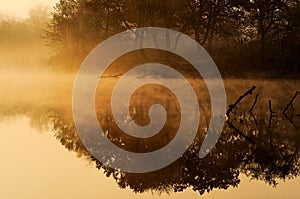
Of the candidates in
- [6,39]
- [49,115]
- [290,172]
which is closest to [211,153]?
[290,172]

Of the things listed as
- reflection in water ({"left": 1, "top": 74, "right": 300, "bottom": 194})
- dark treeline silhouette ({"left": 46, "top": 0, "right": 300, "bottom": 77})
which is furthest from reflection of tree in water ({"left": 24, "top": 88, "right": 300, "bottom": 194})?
dark treeline silhouette ({"left": 46, "top": 0, "right": 300, "bottom": 77})

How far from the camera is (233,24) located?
40.9 meters

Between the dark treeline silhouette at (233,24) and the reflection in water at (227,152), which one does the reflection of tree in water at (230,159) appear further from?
the dark treeline silhouette at (233,24)

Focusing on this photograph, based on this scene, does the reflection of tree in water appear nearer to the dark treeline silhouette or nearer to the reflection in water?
the reflection in water

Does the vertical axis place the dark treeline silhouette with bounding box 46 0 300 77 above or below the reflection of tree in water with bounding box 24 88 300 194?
above

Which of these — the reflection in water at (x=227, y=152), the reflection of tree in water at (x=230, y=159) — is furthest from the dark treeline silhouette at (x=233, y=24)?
the reflection of tree in water at (x=230, y=159)

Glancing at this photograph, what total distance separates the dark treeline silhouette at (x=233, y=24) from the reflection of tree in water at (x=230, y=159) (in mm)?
17880

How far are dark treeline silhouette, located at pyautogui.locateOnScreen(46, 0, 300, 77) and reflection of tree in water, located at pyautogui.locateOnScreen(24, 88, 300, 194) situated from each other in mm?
17880

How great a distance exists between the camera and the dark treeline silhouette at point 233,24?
120 ft

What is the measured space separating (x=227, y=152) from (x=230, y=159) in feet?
2.21

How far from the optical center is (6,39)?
82188 mm

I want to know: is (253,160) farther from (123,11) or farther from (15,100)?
(123,11)

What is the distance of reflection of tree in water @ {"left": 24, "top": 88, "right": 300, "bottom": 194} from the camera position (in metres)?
11.3

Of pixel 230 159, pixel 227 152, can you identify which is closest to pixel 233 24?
pixel 227 152
